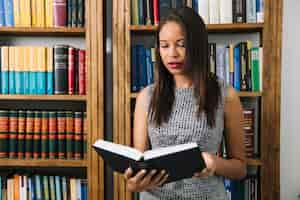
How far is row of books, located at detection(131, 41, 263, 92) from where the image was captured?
Answer: 58.4 inches

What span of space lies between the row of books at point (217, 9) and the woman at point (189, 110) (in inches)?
16.8

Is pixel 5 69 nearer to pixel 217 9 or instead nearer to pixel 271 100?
pixel 217 9

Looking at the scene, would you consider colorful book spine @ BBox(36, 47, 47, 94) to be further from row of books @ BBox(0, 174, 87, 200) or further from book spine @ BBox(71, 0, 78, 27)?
row of books @ BBox(0, 174, 87, 200)

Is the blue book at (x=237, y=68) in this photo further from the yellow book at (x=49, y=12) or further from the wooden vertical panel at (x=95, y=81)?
the yellow book at (x=49, y=12)

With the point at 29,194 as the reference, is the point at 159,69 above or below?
above

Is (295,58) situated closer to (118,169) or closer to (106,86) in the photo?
(106,86)

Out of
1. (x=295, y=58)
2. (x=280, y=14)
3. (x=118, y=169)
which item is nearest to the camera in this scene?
(x=118, y=169)

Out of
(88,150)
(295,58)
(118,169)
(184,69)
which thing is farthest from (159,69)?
(295,58)

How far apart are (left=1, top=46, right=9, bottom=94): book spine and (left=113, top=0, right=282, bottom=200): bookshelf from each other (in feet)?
1.72

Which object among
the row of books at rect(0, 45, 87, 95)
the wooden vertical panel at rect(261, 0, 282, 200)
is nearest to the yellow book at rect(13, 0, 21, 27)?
the row of books at rect(0, 45, 87, 95)

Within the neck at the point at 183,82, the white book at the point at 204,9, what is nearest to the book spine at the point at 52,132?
the neck at the point at 183,82

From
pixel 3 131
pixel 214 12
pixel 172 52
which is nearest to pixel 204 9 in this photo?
pixel 214 12

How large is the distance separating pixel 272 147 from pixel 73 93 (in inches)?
37.2

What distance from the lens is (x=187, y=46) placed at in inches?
41.6
